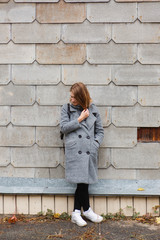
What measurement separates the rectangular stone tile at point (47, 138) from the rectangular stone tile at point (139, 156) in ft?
2.25

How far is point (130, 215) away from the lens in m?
3.66

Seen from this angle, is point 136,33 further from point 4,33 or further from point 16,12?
point 4,33

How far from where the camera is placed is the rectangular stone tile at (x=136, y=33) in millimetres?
3539

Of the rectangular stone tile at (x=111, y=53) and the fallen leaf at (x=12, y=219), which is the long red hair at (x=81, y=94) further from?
the fallen leaf at (x=12, y=219)

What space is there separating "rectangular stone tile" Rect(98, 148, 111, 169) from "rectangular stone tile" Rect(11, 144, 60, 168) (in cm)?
51

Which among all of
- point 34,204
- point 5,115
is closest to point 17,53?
point 5,115

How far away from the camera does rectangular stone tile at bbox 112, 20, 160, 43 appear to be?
11.6 ft

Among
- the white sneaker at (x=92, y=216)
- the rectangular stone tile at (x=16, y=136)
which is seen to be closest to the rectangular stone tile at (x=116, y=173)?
the white sneaker at (x=92, y=216)

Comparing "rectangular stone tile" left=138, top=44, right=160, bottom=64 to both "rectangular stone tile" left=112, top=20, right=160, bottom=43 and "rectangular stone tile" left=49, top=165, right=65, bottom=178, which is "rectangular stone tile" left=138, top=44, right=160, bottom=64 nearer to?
"rectangular stone tile" left=112, top=20, right=160, bottom=43

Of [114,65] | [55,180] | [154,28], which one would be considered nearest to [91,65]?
[114,65]

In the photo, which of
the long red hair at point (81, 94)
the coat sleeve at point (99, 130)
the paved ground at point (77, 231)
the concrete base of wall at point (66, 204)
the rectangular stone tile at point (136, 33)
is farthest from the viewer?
the concrete base of wall at point (66, 204)

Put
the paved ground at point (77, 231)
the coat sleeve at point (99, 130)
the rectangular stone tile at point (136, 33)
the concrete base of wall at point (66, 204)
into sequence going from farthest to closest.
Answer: the concrete base of wall at point (66, 204) < the rectangular stone tile at point (136, 33) < the coat sleeve at point (99, 130) < the paved ground at point (77, 231)

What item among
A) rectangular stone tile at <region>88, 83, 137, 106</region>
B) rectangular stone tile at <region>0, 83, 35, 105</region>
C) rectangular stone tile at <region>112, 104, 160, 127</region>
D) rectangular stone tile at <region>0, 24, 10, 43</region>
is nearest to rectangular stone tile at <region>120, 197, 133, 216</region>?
rectangular stone tile at <region>112, 104, 160, 127</region>

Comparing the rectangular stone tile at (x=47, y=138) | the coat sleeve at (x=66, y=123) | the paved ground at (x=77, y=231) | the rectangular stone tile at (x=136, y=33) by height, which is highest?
the rectangular stone tile at (x=136, y=33)
